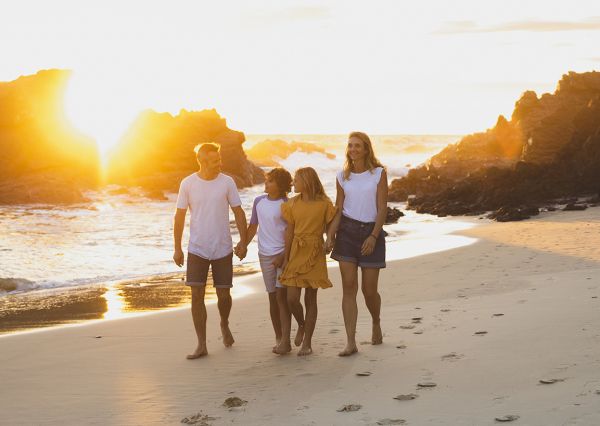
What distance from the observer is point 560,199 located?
29.7 meters

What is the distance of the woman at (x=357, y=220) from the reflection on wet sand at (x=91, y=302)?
4.80m

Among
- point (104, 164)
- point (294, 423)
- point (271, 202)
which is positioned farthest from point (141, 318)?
point (104, 164)

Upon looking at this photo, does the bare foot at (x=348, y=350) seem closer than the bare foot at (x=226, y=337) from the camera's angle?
Yes

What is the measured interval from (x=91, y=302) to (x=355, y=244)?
6.81 m

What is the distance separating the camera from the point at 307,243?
675 cm

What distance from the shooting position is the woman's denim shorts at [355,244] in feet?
22.0

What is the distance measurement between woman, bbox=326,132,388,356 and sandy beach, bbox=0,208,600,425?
65 cm

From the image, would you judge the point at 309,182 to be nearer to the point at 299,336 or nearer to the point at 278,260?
the point at 278,260

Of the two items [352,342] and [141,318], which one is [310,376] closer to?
[352,342]

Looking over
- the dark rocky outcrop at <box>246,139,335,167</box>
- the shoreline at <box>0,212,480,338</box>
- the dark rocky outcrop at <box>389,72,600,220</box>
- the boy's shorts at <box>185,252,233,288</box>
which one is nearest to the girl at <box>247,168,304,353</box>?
the boy's shorts at <box>185,252,233,288</box>

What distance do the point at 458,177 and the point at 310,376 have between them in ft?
132

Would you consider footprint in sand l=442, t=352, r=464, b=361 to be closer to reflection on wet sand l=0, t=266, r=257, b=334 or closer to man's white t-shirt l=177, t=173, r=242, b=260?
man's white t-shirt l=177, t=173, r=242, b=260

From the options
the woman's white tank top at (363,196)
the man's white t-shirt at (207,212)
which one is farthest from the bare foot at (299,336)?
the woman's white tank top at (363,196)

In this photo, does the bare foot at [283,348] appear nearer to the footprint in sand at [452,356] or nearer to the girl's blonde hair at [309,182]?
the girl's blonde hair at [309,182]
